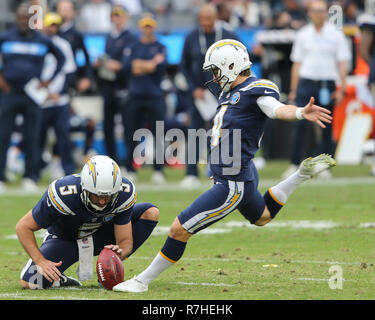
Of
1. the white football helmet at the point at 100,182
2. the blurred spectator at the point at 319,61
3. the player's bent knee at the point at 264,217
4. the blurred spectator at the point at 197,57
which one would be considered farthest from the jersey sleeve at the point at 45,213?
the blurred spectator at the point at 319,61

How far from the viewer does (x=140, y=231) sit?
6449 millimetres

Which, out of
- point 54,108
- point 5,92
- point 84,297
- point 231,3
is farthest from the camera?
point 231,3

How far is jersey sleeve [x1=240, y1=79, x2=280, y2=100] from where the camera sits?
593cm

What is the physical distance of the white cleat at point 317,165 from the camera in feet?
20.9

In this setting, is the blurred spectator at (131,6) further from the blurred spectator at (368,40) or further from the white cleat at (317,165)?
the white cleat at (317,165)

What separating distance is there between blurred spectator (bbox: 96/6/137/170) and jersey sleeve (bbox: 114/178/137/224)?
7.47 meters

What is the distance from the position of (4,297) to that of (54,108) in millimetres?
7622

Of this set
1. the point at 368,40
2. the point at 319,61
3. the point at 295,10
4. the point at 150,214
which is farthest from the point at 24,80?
the point at 295,10

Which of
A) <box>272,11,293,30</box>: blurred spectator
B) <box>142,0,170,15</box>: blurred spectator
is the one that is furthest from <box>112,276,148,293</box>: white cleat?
<box>142,0,170,15</box>: blurred spectator

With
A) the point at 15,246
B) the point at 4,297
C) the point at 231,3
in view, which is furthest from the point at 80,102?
the point at 4,297

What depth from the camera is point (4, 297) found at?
564cm

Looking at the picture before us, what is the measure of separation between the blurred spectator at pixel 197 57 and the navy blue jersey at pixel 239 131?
18.9ft

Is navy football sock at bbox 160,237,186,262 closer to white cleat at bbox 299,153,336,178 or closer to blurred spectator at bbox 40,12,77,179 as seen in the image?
white cleat at bbox 299,153,336,178

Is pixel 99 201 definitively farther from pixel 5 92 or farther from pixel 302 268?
pixel 5 92
